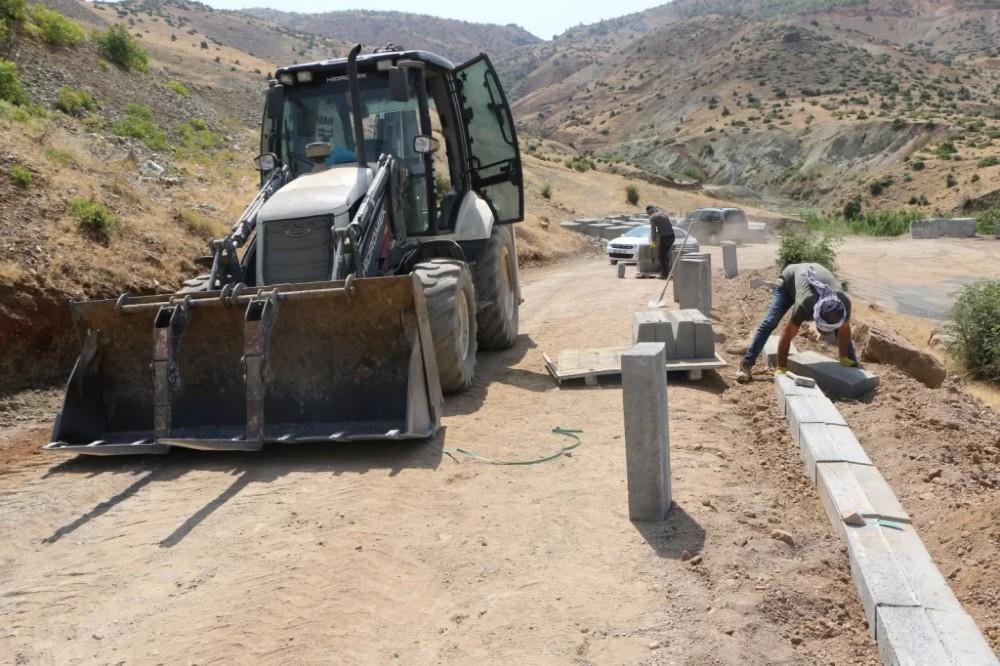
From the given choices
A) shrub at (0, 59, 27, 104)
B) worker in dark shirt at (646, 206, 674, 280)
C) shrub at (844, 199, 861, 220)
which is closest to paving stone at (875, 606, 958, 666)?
worker in dark shirt at (646, 206, 674, 280)

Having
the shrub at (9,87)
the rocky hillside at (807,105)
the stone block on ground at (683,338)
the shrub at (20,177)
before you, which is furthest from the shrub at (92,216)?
the rocky hillside at (807,105)

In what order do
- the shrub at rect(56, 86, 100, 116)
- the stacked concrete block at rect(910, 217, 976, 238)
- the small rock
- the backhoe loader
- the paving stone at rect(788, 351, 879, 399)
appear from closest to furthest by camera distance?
the small rock
the backhoe loader
the paving stone at rect(788, 351, 879, 399)
the shrub at rect(56, 86, 100, 116)
the stacked concrete block at rect(910, 217, 976, 238)

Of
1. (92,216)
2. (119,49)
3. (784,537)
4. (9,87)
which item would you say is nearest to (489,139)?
(92,216)

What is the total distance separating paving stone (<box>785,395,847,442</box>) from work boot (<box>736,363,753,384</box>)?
1388 millimetres

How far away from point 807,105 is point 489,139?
75.5 m

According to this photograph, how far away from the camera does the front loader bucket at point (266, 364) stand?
6.67 meters

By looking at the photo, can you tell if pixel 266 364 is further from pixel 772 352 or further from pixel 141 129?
pixel 141 129

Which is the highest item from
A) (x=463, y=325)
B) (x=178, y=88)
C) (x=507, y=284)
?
(x=178, y=88)

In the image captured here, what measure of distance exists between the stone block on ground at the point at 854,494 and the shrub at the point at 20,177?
1059 cm

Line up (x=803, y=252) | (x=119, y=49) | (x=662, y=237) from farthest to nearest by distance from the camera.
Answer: (x=119, y=49), (x=662, y=237), (x=803, y=252)

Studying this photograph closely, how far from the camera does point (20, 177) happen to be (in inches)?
458

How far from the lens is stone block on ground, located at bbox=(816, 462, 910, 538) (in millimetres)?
5109

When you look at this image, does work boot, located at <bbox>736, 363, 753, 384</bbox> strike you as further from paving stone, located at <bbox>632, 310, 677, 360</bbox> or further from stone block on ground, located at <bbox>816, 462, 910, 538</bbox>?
stone block on ground, located at <bbox>816, 462, 910, 538</bbox>

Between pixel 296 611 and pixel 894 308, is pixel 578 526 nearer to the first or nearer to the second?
pixel 296 611
